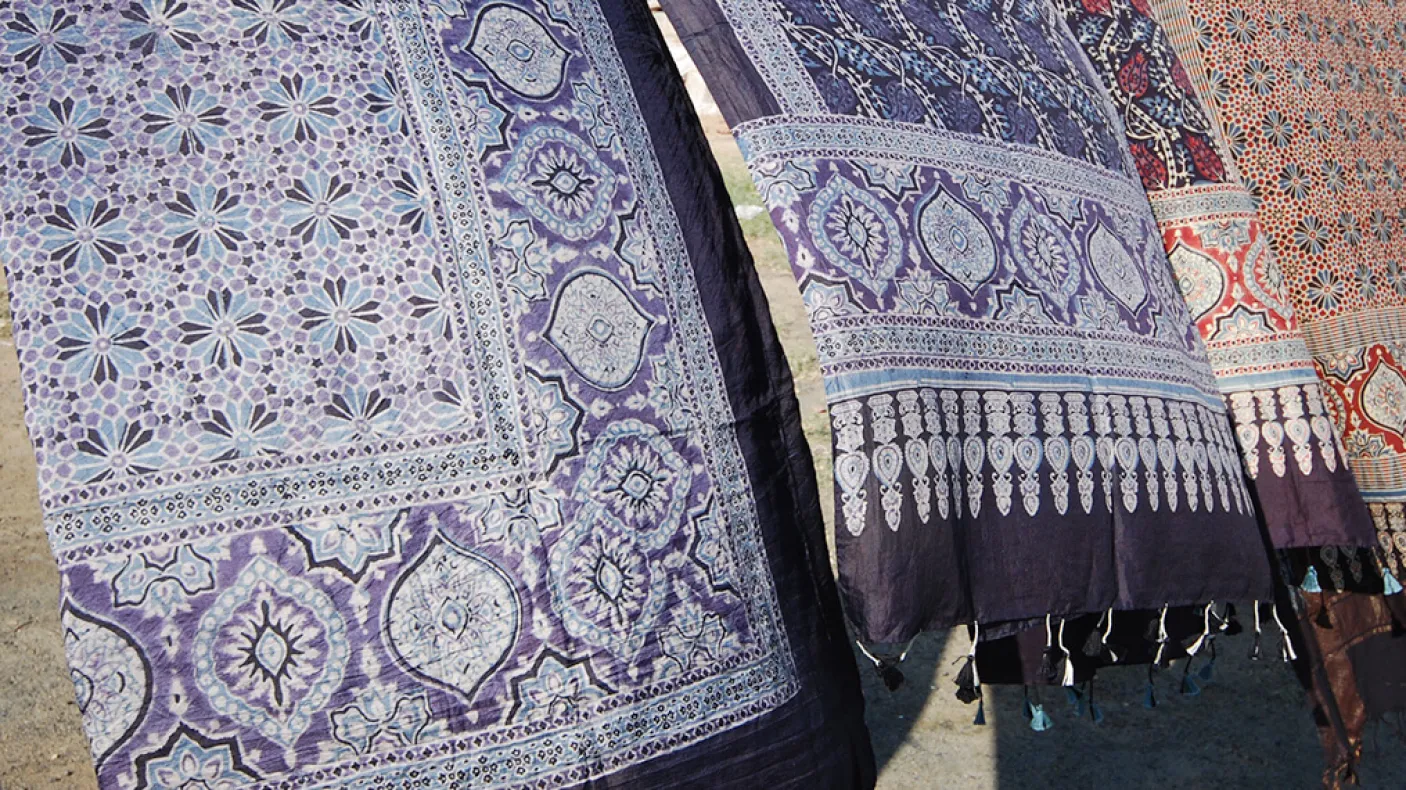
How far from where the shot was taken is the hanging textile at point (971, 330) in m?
1.37

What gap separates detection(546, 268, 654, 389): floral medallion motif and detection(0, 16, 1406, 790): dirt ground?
2.01m

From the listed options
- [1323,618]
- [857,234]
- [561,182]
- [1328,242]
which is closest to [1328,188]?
[1328,242]

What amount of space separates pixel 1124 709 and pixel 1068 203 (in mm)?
2073

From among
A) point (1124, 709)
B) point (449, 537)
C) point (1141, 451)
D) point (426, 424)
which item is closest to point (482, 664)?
point (449, 537)

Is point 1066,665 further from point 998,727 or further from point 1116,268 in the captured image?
point 998,727

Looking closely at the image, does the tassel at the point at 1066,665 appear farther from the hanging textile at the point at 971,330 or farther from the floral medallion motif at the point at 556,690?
the floral medallion motif at the point at 556,690

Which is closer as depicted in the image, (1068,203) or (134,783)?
(134,783)

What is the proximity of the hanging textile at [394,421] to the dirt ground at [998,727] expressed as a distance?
186 centimetres

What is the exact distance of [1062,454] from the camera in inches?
60.0

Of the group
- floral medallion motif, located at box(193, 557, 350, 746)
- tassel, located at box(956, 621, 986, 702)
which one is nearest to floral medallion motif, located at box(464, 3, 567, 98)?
floral medallion motif, located at box(193, 557, 350, 746)

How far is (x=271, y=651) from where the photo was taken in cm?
112

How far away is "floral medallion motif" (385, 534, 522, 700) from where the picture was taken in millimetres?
1169

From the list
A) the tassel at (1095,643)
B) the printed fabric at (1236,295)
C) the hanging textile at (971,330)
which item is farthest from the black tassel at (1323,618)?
the tassel at (1095,643)

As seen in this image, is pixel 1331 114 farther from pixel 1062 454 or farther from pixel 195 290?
pixel 195 290
